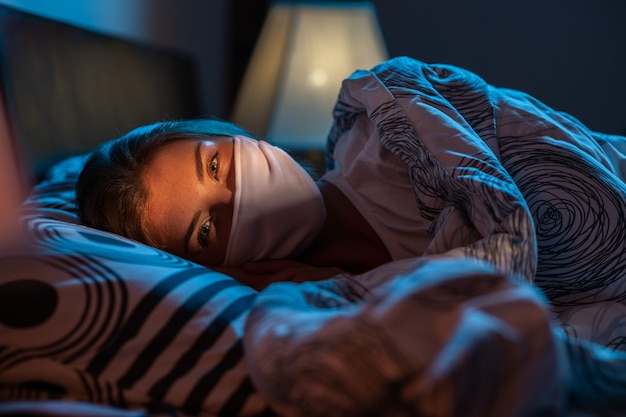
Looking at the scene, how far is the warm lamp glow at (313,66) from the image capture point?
1.76 metres

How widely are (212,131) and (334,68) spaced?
81 cm

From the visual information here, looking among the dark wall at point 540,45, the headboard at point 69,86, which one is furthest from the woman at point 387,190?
the dark wall at point 540,45

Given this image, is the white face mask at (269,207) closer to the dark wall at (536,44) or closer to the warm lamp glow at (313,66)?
the warm lamp glow at (313,66)

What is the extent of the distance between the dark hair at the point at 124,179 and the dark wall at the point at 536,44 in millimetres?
1652

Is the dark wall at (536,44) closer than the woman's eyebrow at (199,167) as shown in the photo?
No

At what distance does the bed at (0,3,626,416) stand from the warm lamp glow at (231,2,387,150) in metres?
0.83

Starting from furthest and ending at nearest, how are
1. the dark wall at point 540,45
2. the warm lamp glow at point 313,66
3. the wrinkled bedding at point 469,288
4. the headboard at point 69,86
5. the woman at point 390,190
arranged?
1. the dark wall at point 540,45
2. the warm lamp glow at point 313,66
3. the headboard at point 69,86
4. the woman at point 390,190
5. the wrinkled bedding at point 469,288

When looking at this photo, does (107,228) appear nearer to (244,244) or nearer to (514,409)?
(244,244)

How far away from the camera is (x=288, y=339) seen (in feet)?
1.66

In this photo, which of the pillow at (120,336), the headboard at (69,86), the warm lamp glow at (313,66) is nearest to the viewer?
the pillow at (120,336)

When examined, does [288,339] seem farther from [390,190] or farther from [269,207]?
[390,190]

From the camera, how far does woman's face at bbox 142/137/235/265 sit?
0.90m

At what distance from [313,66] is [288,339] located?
1358 millimetres

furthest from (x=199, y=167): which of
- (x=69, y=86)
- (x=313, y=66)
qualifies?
(x=313, y=66)
